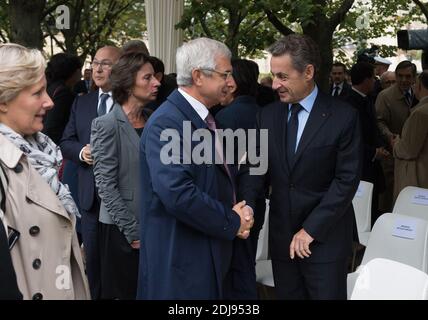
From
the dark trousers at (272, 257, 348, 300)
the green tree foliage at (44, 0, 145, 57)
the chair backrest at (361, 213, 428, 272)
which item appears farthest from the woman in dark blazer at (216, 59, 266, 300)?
the green tree foliage at (44, 0, 145, 57)

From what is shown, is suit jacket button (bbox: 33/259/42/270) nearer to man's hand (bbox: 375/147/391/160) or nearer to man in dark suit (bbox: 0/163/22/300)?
man in dark suit (bbox: 0/163/22/300)

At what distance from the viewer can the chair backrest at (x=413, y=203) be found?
4.71 metres

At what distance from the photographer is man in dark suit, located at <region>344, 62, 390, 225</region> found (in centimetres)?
679

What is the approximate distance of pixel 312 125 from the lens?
134 inches

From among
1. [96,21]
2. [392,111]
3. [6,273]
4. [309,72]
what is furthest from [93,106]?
[96,21]

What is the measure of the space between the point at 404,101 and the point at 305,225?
503cm

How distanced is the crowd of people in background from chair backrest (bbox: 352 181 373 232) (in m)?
1.52

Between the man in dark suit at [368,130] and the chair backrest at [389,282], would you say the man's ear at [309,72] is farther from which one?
the man in dark suit at [368,130]

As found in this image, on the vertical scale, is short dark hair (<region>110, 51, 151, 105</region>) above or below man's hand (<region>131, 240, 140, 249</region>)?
above

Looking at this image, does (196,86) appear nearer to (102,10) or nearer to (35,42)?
(35,42)

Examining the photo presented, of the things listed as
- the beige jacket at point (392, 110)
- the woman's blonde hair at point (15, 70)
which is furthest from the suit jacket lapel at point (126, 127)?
the beige jacket at point (392, 110)

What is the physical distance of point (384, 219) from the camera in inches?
164

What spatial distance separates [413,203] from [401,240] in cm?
81

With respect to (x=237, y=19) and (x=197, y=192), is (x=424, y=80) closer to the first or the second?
(x=197, y=192)
